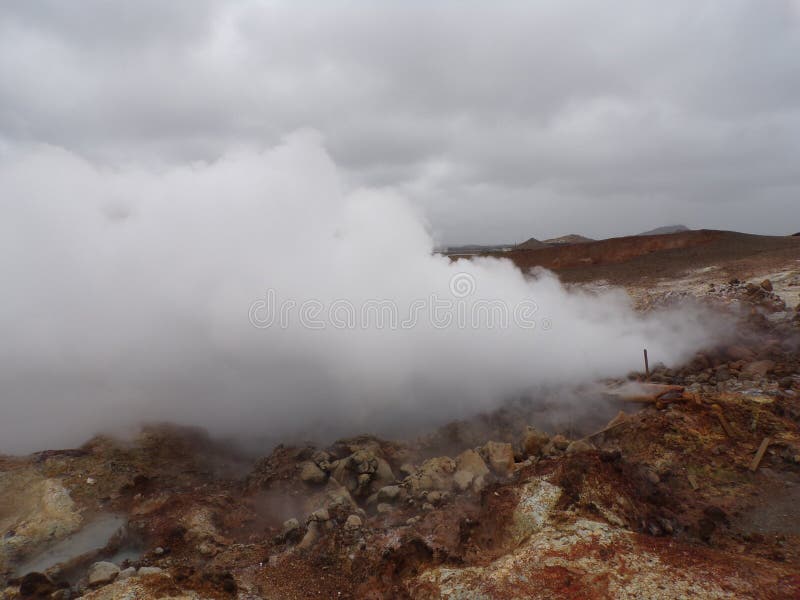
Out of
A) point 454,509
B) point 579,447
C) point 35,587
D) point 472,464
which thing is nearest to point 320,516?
point 454,509

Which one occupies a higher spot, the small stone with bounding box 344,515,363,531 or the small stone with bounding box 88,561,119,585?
the small stone with bounding box 88,561,119,585

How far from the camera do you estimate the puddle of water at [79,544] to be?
5.00 metres

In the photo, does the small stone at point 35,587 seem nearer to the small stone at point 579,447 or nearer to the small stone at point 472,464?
the small stone at point 472,464

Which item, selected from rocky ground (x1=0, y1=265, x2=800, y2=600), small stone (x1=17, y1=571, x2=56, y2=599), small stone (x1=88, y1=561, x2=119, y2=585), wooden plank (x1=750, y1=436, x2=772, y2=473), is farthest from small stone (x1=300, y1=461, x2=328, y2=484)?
wooden plank (x1=750, y1=436, x2=772, y2=473)

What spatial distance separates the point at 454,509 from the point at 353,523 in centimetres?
116

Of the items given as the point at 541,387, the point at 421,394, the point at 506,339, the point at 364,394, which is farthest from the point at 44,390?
the point at 541,387

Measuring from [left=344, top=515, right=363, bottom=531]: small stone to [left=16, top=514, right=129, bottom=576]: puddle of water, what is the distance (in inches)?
114

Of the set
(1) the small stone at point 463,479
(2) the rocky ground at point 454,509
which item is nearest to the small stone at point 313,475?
(2) the rocky ground at point 454,509

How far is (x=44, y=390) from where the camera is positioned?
8.34 metres

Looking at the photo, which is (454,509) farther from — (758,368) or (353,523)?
(758,368)

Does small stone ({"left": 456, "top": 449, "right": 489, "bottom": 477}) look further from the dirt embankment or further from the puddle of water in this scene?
the dirt embankment


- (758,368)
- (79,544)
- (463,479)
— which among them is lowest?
(79,544)

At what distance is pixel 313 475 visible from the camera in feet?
21.0

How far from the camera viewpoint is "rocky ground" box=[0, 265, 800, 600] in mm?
3971
